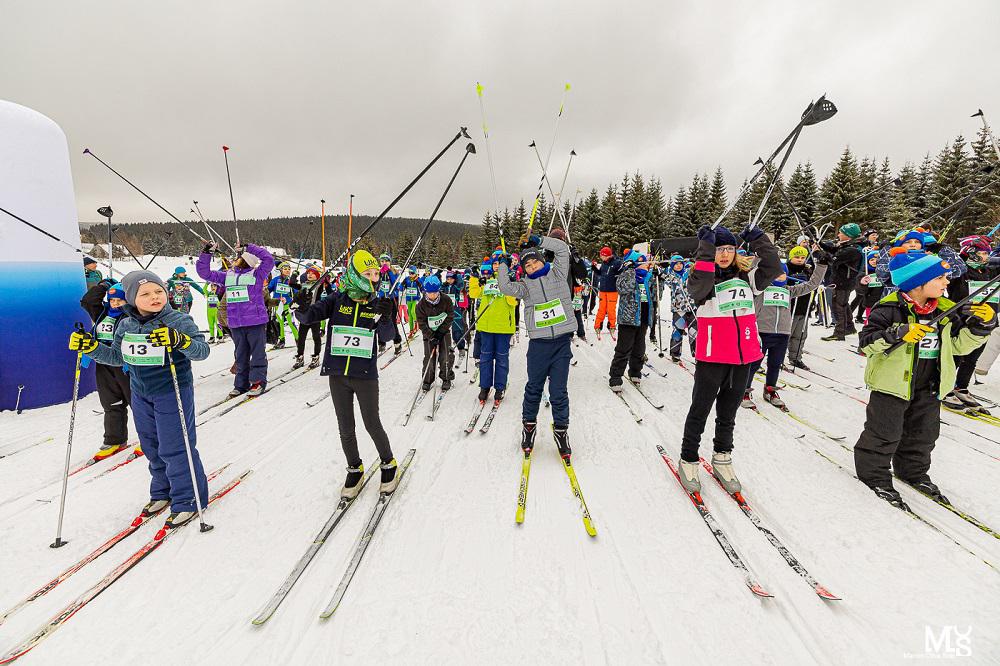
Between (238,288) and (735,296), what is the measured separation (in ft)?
26.1

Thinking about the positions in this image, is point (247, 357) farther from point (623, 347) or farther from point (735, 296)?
point (735, 296)

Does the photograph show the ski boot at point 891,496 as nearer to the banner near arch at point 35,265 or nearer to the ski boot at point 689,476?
the ski boot at point 689,476

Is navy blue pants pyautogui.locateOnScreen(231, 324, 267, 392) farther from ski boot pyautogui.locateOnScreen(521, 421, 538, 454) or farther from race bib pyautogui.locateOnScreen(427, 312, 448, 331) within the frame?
ski boot pyautogui.locateOnScreen(521, 421, 538, 454)

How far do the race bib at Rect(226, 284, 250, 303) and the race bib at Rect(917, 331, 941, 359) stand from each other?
9.41m

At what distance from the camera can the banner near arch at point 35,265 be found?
599 centimetres

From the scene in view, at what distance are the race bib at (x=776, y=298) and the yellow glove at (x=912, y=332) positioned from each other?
8.50ft

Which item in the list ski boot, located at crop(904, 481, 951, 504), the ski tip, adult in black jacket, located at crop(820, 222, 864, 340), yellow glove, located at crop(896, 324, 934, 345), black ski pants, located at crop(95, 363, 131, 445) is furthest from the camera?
adult in black jacket, located at crop(820, 222, 864, 340)

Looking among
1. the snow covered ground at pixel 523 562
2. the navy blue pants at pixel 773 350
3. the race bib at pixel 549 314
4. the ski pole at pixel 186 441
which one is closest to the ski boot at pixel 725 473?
the snow covered ground at pixel 523 562

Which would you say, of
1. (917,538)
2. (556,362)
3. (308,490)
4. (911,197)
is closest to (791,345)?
(917,538)

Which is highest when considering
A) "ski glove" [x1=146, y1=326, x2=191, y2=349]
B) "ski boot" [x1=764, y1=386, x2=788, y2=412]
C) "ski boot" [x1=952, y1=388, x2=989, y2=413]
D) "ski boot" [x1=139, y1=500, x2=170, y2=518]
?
"ski glove" [x1=146, y1=326, x2=191, y2=349]

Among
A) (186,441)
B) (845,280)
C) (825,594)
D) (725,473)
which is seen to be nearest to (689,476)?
(725,473)

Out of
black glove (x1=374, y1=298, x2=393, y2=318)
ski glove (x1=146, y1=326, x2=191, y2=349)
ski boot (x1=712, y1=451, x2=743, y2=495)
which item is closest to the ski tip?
ski boot (x1=712, y1=451, x2=743, y2=495)

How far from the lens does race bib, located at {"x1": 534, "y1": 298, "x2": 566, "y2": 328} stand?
173 inches

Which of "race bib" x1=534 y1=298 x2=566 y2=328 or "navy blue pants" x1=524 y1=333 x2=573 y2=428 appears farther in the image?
"navy blue pants" x1=524 y1=333 x2=573 y2=428
